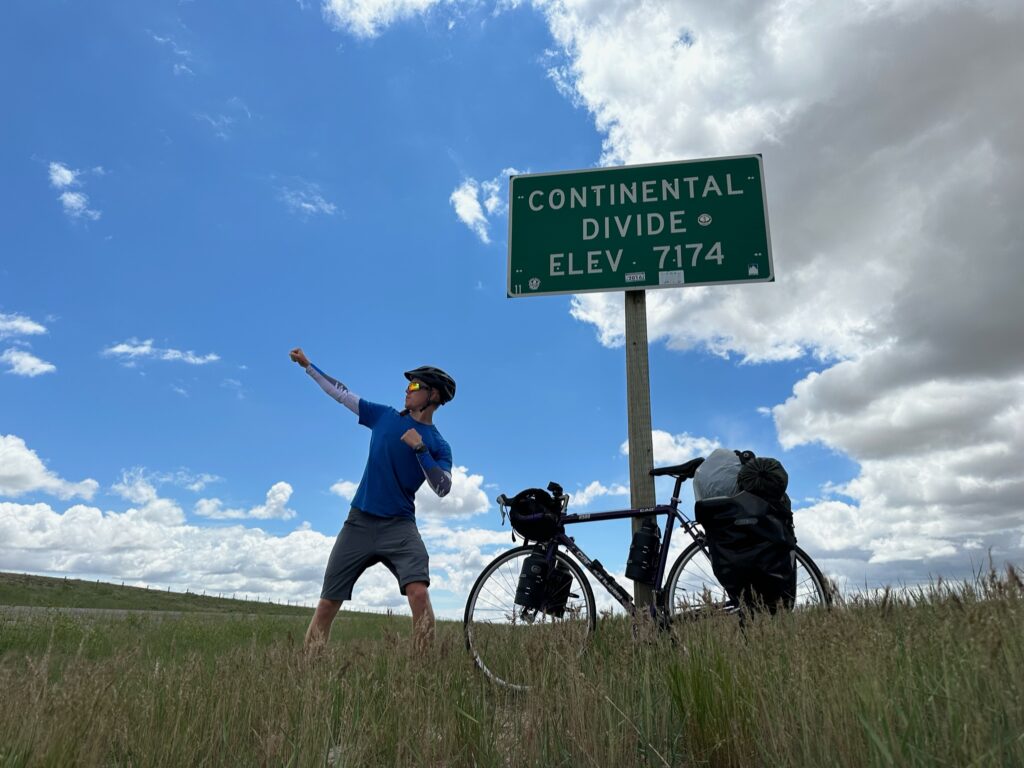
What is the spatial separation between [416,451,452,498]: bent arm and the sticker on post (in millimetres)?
2462

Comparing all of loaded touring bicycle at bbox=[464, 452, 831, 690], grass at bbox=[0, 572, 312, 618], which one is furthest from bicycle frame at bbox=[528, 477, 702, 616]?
grass at bbox=[0, 572, 312, 618]

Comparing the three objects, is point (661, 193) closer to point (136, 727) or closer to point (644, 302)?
point (644, 302)

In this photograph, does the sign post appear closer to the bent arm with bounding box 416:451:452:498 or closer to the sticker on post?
the sticker on post

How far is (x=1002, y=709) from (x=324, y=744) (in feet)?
7.58

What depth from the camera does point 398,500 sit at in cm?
539

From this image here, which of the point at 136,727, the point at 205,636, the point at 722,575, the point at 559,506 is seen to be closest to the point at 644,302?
the point at 559,506

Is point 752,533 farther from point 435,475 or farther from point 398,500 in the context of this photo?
point 398,500

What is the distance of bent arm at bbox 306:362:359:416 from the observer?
6.00 metres

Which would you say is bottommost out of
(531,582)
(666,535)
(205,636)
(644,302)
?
(205,636)

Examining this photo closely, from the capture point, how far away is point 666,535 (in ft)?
16.8

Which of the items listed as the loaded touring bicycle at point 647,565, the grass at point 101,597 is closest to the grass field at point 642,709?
the loaded touring bicycle at point 647,565

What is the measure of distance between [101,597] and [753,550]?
22.2 meters

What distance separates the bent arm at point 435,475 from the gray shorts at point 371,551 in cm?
41

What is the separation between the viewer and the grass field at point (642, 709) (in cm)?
204
